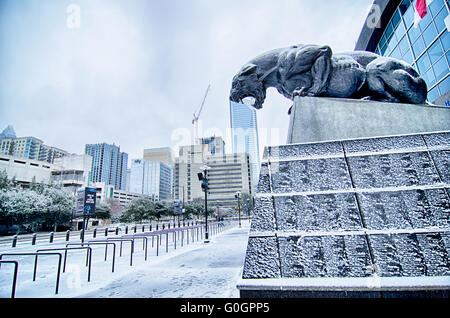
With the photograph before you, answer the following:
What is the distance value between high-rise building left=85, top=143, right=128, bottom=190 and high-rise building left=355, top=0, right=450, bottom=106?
157417 millimetres

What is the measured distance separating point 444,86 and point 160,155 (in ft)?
552

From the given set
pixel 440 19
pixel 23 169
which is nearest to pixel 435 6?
pixel 440 19

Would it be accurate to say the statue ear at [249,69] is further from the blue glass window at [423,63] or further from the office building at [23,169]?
the office building at [23,169]

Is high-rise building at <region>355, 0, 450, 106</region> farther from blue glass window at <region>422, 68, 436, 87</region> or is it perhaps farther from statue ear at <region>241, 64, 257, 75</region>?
statue ear at <region>241, 64, 257, 75</region>

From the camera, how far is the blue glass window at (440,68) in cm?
1581

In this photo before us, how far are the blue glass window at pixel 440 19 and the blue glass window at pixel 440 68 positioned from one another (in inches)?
85.2

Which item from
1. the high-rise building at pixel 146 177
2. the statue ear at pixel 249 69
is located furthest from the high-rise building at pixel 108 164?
the statue ear at pixel 249 69

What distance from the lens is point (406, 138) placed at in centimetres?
246

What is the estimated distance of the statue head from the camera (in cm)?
447

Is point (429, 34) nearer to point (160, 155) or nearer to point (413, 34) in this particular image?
point (413, 34)

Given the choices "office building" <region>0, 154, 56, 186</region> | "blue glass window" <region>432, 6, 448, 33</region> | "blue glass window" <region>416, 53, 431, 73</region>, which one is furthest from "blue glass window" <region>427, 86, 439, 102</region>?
"office building" <region>0, 154, 56, 186</region>

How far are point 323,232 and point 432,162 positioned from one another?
1.39 m

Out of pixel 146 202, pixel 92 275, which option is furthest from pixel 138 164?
pixel 92 275
